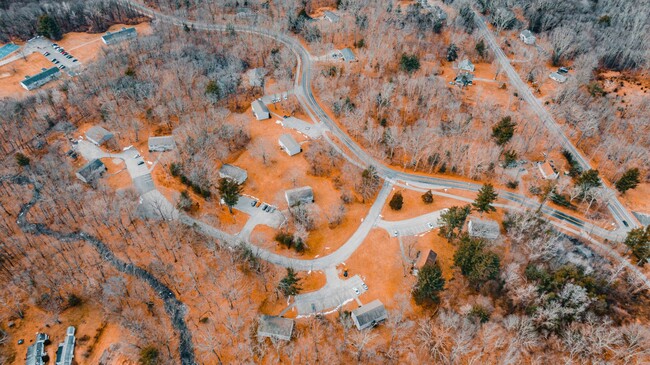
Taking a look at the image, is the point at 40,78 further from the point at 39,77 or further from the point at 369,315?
the point at 369,315

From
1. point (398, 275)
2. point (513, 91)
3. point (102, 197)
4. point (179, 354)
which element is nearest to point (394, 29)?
point (513, 91)

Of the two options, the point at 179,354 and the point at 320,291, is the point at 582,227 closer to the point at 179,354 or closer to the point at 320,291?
the point at 320,291

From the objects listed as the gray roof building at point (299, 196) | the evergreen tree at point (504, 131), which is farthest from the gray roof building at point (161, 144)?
the evergreen tree at point (504, 131)

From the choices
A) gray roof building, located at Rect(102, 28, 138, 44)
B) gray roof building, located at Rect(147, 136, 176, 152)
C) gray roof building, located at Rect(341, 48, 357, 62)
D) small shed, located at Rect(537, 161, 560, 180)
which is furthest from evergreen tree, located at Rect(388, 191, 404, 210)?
gray roof building, located at Rect(102, 28, 138, 44)

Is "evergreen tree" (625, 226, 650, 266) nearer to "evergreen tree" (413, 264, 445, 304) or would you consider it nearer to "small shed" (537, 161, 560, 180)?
"small shed" (537, 161, 560, 180)

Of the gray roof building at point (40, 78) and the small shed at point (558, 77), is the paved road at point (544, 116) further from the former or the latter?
the gray roof building at point (40, 78)

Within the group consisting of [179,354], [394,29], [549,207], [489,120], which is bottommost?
[179,354]
